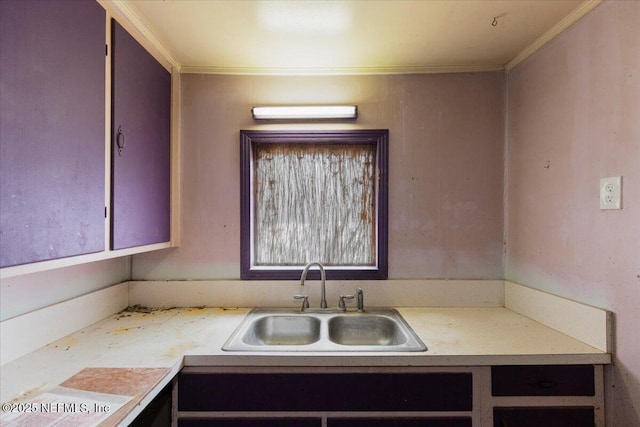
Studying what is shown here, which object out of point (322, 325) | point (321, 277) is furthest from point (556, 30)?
point (322, 325)

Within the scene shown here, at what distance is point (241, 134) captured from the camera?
192 cm

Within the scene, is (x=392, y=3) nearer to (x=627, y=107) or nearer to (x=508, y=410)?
(x=627, y=107)

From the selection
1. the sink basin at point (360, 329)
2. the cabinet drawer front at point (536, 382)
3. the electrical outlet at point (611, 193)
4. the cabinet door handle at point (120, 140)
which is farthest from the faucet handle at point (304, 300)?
the electrical outlet at point (611, 193)

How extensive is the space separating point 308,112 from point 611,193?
1.44 meters

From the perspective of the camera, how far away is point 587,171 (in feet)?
4.47

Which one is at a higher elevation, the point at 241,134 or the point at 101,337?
the point at 241,134

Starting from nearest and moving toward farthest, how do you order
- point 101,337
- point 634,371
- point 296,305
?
point 634,371 < point 101,337 < point 296,305

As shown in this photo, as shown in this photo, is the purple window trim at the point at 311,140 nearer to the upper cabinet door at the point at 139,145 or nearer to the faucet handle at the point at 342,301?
the faucet handle at the point at 342,301

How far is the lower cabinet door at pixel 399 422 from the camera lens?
1.27 metres

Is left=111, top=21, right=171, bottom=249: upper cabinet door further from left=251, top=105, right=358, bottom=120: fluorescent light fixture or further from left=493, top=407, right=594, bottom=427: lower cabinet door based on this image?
left=493, top=407, right=594, bottom=427: lower cabinet door

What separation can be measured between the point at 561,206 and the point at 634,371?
0.69m

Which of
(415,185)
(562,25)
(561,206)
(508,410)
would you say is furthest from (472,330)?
(562,25)

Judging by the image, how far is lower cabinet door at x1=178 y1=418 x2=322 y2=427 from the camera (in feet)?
4.17

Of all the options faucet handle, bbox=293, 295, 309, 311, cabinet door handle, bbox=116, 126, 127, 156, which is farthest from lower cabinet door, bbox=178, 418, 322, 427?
cabinet door handle, bbox=116, 126, 127, 156
